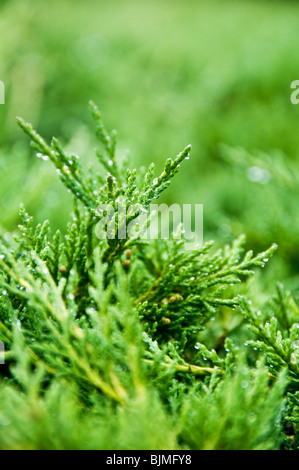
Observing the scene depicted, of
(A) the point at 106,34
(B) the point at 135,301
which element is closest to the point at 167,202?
(B) the point at 135,301

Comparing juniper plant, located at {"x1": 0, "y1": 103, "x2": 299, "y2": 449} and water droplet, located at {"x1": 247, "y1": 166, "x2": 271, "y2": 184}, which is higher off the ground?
water droplet, located at {"x1": 247, "y1": 166, "x2": 271, "y2": 184}

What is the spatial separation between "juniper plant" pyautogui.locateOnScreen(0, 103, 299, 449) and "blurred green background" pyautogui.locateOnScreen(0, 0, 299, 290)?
13.2 inches

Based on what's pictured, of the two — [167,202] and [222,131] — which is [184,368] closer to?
[167,202]

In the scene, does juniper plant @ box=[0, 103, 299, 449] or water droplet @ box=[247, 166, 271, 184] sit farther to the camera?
water droplet @ box=[247, 166, 271, 184]

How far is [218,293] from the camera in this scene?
0.56 meters

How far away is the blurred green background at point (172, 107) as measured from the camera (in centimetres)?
101

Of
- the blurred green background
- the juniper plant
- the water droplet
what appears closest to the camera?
the juniper plant

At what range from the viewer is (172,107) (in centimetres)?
193

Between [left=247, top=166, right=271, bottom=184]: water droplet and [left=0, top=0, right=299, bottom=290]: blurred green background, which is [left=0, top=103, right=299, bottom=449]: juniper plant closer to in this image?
[left=0, top=0, right=299, bottom=290]: blurred green background

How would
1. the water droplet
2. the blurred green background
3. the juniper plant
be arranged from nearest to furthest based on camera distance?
the juniper plant < the blurred green background < the water droplet

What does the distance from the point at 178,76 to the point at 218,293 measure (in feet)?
6.24

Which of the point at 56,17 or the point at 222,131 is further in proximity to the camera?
the point at 56,17

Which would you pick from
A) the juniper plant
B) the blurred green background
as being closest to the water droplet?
the blurred green background

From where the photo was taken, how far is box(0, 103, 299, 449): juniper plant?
408 mm
